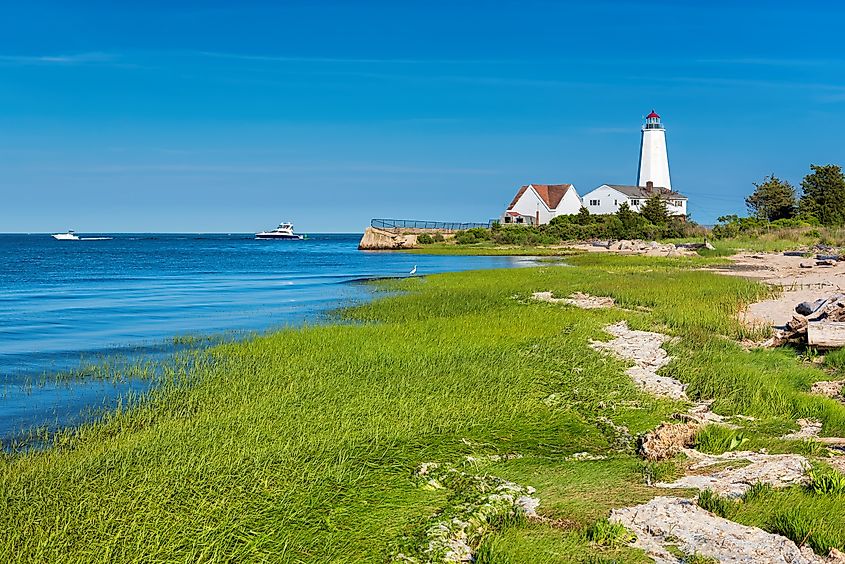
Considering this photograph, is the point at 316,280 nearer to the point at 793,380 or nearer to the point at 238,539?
the point at 793,380

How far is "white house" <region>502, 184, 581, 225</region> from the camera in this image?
371 feet

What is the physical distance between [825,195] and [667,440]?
3075 inches

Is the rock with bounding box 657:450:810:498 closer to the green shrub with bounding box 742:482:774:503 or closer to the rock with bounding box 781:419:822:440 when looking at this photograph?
the green shrub with bounding box 742:482:774:503

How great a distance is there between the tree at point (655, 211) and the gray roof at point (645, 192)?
11.5 meters

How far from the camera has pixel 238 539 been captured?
6.78 m

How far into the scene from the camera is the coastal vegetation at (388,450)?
686 cm

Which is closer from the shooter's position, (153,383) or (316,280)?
(153,383)

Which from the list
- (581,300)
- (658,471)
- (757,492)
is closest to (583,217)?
(581,300)

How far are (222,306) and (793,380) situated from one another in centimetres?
2376

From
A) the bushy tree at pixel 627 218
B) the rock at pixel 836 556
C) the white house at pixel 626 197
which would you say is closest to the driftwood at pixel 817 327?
the rock at pixel 836 556

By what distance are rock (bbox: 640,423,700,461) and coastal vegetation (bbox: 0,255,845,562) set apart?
10.1 inches

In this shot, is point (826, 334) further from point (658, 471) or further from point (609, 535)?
point (609, 535)

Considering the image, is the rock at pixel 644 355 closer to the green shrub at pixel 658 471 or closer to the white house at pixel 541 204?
the green shrub at pixel 658 471

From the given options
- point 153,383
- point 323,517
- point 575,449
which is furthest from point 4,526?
point 153,383
